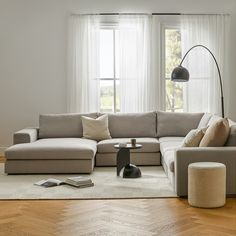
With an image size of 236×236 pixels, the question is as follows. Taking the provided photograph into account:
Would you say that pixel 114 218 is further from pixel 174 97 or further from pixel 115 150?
pixel 174 97

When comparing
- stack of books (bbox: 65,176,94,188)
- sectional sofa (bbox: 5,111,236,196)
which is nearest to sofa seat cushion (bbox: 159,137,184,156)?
sectional sofa (bbox: 5,111,236,196)

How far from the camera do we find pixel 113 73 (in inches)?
316

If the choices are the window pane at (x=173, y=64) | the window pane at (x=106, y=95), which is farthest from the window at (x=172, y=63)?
the window pane at (x=106, y=95)

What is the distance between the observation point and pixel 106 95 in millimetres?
8031

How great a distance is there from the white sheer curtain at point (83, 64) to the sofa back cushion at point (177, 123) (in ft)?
4.17

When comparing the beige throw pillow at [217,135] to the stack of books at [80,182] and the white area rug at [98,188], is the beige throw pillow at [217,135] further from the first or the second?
the stack of books at [80,182]

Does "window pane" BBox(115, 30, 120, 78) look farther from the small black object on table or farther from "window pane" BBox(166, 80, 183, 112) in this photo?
the small black object on table

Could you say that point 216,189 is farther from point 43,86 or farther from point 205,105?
point 43,86

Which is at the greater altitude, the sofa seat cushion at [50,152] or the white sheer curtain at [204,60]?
the white sheer curtain at [204,60]

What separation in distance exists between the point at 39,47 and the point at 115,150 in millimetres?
2481

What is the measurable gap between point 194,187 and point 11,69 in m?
4.61

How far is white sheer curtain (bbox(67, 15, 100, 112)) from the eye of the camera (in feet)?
25.7

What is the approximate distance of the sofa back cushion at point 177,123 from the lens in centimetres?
722

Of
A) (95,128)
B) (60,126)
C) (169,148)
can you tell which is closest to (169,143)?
(169,148)
